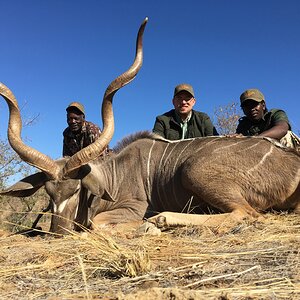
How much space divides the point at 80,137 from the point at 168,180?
6.00ft

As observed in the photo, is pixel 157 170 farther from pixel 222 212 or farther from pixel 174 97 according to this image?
pixel 174 97

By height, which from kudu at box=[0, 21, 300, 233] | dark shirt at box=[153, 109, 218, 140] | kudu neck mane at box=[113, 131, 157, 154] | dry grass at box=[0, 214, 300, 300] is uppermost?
dark shirt at box=[153, 109, 218, 140]

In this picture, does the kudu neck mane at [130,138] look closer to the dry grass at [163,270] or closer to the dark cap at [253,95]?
the dark cap at [253,95]

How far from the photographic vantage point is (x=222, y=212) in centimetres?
328

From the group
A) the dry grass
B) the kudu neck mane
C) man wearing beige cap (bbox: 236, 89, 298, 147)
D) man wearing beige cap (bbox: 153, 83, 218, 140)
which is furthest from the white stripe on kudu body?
man wearing beige cap (bbox: 153, 83, 218, 140)

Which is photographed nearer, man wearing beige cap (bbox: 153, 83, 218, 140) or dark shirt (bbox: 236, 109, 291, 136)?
dark shirt (bbox: 236, 109, 291, 136)

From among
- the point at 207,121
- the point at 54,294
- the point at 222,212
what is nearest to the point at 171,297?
the point at 54,294

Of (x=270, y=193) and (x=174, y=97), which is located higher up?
(x=174, y=97)

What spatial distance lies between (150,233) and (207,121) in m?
2.56

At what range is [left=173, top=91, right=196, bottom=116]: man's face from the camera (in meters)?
4.89

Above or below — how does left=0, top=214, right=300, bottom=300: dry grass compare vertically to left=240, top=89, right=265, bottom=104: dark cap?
below

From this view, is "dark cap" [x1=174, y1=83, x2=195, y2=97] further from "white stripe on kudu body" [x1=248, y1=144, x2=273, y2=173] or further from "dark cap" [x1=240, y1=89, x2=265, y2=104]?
"white stripe on kudu body" [x1=248, y1=144, x2=273, y2=173]

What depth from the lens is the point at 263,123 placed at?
461 cm

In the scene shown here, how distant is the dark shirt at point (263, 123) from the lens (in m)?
4.34
